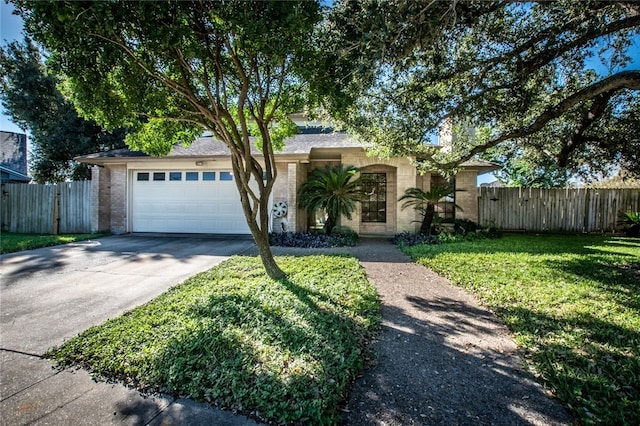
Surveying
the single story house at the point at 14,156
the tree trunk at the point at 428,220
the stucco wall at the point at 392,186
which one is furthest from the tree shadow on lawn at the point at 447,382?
the single story house at the point at 14,156

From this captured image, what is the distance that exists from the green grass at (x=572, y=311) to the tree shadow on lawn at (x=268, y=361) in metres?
1.75

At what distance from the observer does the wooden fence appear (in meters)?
12.5

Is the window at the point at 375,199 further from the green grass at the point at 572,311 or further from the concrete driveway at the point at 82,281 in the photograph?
the concrete driveway at the point at 82,281

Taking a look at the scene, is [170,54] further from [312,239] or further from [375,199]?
[375,199]

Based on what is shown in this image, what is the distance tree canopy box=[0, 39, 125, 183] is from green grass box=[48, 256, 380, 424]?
590 inches

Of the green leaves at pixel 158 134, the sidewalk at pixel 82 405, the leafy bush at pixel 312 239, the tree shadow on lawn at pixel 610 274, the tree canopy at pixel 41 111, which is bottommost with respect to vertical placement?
the sidewalk at pixel 82 405

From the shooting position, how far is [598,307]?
4.03m

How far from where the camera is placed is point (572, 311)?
3.92 meters

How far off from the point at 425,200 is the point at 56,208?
1373cm

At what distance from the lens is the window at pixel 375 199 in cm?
1215

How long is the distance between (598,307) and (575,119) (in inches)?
250

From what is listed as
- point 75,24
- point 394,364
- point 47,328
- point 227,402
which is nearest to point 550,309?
point 394,364

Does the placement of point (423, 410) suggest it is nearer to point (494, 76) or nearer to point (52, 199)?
point (494, 76)

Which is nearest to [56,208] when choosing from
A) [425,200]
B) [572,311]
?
[425,200]
